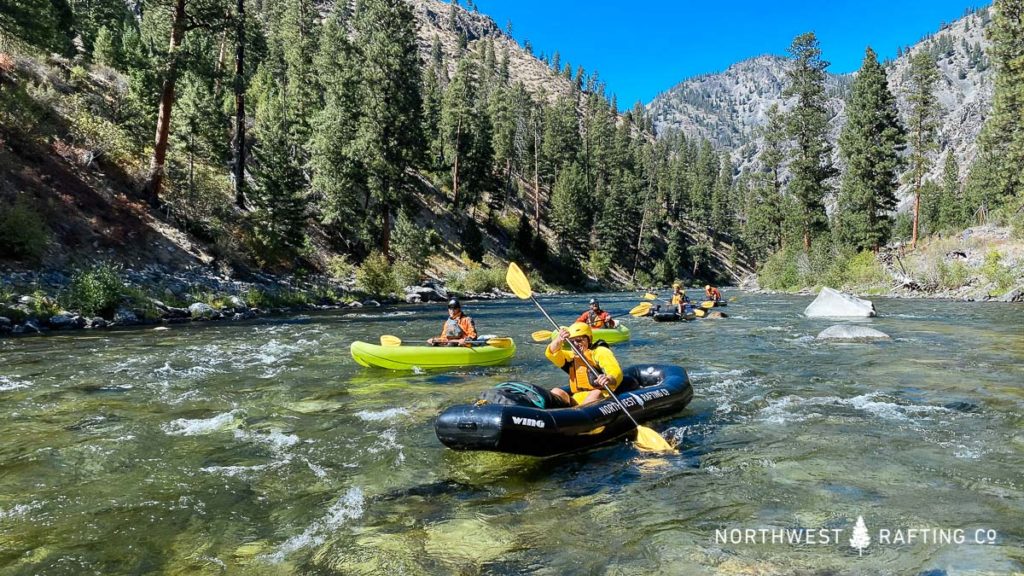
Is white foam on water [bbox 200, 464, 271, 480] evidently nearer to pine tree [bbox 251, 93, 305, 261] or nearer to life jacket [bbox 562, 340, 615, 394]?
life jacket [bbox 562, 340, 615, 394]

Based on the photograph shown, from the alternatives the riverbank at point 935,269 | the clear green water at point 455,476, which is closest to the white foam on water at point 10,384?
the clear green water at point 455,476

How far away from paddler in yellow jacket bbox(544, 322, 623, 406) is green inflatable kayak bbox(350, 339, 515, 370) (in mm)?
4358

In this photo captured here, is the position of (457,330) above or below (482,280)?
below

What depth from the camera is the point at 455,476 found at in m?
5.77

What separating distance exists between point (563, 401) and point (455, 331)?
5459mm

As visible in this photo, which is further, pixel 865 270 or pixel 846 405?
pixel 865 270

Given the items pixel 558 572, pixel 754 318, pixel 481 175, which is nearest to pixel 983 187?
pixel 481 175

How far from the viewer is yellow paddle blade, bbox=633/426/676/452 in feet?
21.0

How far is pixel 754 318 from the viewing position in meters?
21.3

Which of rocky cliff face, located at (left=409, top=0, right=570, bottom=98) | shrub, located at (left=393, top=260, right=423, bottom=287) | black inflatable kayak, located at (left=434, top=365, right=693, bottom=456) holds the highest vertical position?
rocky cliff face, located at (left=409, top=0, right=570, bottom=98)

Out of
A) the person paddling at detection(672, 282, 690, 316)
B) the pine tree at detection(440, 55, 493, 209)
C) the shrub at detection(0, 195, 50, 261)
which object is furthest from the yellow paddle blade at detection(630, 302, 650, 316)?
the pine tree at detection(440, 55, 493, 209)

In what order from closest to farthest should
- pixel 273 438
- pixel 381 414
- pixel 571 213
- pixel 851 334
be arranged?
pixel 273 438, pixel 381 414, pixel 851 334, pixel 571 213
